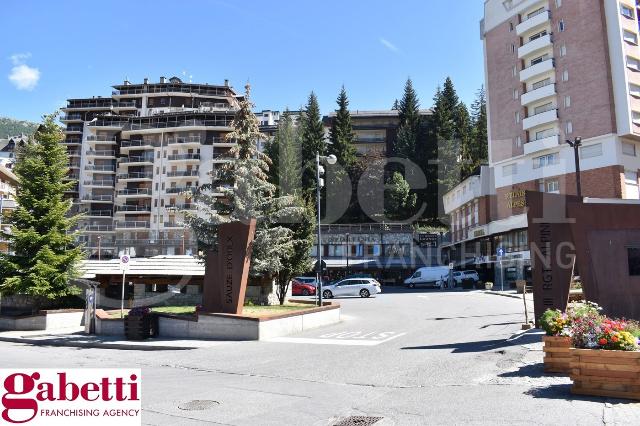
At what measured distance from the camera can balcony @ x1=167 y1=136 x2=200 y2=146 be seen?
74750mm

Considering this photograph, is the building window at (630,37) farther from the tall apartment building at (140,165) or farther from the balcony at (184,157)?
the balcony at (184,157)

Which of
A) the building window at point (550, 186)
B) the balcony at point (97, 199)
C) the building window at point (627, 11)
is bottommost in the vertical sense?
the building window at point (550, 186)

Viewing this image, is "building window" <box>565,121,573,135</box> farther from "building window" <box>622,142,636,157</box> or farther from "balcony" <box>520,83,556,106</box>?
"building window" <box>622,142,636,157</box>

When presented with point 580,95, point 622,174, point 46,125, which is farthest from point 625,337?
point 580,95

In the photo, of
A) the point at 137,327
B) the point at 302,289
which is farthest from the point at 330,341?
the point at 302,289

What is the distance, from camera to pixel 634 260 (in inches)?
520

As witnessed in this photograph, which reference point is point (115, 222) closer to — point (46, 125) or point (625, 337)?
point (46, 125)

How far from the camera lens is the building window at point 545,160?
46531mm

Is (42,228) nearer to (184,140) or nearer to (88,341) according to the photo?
(88,341)

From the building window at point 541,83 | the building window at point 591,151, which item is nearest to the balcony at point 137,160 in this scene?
the building window at point 541,83

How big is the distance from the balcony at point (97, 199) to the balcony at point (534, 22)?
201 ft

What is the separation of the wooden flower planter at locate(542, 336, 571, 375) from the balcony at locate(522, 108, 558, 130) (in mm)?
42823

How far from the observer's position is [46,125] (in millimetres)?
25266

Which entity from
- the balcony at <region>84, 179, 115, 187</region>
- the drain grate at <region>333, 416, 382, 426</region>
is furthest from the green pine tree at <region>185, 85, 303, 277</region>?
the balcony at <region>84, 179, 115, 187</region>
